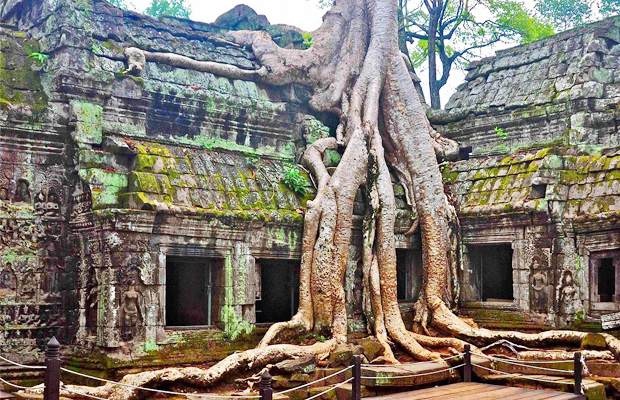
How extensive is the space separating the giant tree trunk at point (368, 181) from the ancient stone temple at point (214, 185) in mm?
273

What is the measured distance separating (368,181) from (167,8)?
48.7 feet

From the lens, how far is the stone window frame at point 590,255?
1047cm

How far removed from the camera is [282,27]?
13172 millimetres

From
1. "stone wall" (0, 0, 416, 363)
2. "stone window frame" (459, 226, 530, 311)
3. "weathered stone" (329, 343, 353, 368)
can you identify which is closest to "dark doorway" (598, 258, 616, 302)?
"stone window frame" (459, 226, 530, 311)

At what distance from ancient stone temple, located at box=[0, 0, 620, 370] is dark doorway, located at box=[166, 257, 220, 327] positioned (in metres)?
0.03

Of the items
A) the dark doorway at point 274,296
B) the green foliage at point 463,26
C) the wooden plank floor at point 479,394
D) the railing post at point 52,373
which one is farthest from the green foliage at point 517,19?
the railing post at point 52,373

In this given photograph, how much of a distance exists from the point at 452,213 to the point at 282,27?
4.14 meters

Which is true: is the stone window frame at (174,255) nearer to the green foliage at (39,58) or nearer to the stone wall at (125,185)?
the stone wall at (125,185)

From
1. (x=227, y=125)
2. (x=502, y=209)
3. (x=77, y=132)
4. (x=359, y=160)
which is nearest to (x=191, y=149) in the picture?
(x=227, y=125)

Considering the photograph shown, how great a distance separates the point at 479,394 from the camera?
29.2 feet

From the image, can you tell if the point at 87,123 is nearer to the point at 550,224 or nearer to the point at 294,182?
the point at 294,182

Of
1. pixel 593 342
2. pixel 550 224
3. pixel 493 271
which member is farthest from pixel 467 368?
pixel 493 271

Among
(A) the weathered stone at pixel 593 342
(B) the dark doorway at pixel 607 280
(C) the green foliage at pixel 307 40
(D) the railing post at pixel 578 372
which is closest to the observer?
(D) the railing post at pixel 578 372

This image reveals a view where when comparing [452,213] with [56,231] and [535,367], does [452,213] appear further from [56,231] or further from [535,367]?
[56,231]
